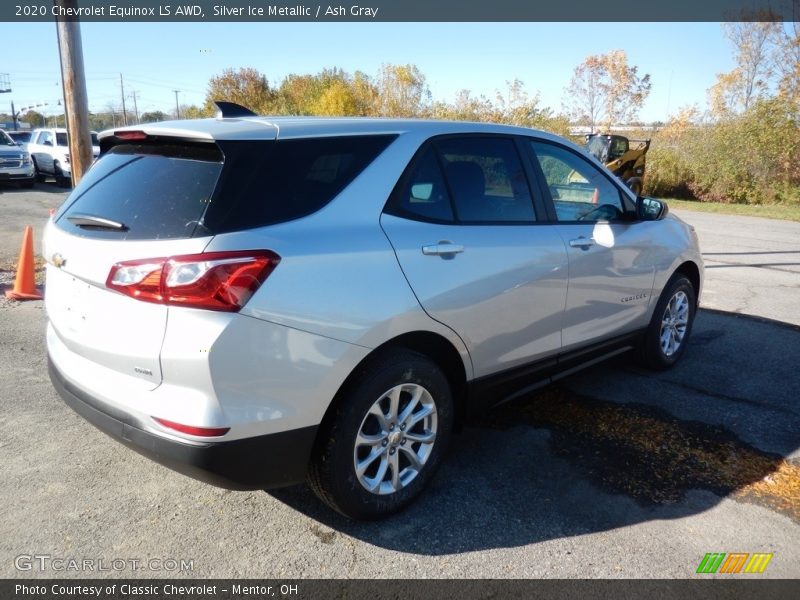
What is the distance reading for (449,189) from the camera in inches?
128

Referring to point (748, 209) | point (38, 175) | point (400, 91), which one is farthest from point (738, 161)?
point (38, 175)

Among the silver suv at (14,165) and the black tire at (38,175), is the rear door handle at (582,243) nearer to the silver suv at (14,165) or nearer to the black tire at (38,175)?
the silver suv at (14,165)

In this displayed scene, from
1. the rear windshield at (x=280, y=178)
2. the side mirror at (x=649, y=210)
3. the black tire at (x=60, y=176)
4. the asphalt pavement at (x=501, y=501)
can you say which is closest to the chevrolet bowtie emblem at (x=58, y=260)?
the rear windshield at (x=280, y=178)

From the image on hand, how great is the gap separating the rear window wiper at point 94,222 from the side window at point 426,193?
3.95ft

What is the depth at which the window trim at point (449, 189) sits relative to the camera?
2.93 m

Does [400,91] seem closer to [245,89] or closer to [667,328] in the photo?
[245,89]

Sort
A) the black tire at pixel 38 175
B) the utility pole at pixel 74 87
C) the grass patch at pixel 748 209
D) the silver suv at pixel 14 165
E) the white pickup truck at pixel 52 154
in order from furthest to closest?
the black tire at pixel 38 175 → the white pickup truck at pixel 52 154 → the silver suv at pixel 14 165 → the grass patch at pixel 748 209 → the utility pole at pixel 74 87

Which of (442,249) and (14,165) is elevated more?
(14,165)

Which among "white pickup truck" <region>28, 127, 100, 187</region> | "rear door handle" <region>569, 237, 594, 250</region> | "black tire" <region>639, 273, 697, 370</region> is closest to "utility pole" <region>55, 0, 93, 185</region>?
"rear door handle" <region>569, 237, 594, 250</region>

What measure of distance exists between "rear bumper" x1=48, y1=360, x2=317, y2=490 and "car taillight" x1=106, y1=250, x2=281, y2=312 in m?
0.54

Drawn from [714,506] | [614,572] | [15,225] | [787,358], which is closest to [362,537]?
[614,572]

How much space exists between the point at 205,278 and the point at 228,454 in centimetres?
68

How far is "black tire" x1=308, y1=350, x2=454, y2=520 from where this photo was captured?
2.67 meters

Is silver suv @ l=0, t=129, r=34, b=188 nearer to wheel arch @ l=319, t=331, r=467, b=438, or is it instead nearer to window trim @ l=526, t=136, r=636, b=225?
window trim @ l=526, t=136, r=636, b=225
